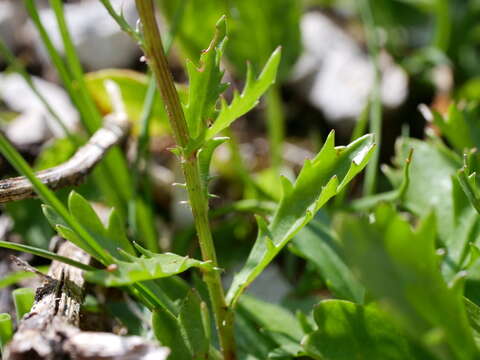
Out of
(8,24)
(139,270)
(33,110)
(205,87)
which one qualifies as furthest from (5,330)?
(8,24)

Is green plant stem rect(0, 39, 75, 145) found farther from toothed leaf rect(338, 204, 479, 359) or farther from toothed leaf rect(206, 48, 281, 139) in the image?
toothed leaf rect(338, 204, 479, 359)

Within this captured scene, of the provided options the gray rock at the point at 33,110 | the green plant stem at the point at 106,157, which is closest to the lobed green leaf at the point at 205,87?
the green plant stem at the point at 106,157

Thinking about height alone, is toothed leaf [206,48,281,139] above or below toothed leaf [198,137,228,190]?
above

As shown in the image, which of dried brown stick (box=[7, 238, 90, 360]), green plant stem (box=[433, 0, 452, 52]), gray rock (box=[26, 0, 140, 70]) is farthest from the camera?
gray rock (box=[26, 0, 140, 70])

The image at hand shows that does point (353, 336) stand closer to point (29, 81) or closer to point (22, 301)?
point (22, 301)

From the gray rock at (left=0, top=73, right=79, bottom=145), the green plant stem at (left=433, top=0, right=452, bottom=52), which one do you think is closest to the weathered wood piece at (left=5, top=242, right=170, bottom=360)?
the gray rock at (left=0, top=73, right=79, bottom=145)

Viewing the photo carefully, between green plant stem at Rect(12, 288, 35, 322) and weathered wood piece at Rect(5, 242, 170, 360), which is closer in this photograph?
weathered wood piece at Rect(5, 242, 170, 360)
